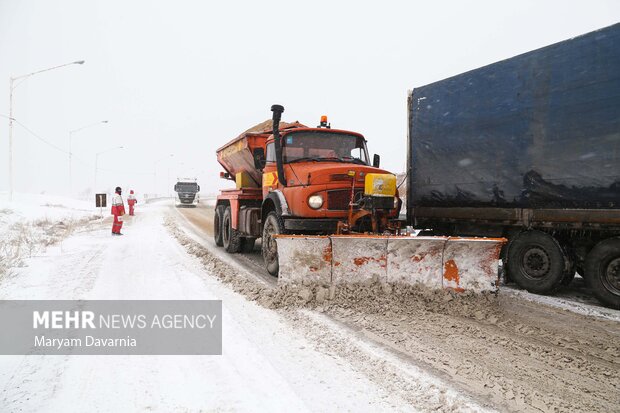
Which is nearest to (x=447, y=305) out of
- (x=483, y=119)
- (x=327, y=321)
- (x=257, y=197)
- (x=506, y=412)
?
(x=327, y=321)

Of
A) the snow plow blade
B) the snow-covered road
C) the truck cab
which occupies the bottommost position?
the snow-covered road

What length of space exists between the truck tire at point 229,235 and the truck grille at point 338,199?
3.62m

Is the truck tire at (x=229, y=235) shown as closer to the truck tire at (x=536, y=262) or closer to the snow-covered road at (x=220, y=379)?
the snow-covered road at (x=220, y=379)

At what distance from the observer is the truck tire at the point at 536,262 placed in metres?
5.47

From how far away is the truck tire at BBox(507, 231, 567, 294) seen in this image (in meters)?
5.47

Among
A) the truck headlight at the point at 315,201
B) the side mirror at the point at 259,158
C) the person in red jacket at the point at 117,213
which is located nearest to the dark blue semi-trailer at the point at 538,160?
the truck headlight at the point at 315,201

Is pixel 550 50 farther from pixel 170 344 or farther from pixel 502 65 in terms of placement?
pixel 170 344

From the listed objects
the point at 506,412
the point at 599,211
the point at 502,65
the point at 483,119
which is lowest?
the point at 506,412

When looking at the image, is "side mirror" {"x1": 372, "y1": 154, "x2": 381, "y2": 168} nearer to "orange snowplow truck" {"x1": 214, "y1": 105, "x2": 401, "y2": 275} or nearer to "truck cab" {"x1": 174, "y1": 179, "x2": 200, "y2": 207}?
"orange snowplow truck" {"x1": 214, "y1": 105, "x2": 401, "y2": 275}

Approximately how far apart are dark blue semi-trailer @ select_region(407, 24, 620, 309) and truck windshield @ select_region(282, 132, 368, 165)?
1481mm

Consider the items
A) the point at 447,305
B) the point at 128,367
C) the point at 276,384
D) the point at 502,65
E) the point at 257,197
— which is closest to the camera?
the point at 276,384

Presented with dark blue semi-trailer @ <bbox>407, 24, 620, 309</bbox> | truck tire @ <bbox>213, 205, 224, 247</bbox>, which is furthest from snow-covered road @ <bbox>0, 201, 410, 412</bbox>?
truck tire @ <bbox>213, 205, 224, 247</bbox>

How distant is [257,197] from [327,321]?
182 inches

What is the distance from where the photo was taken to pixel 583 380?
302 cm
